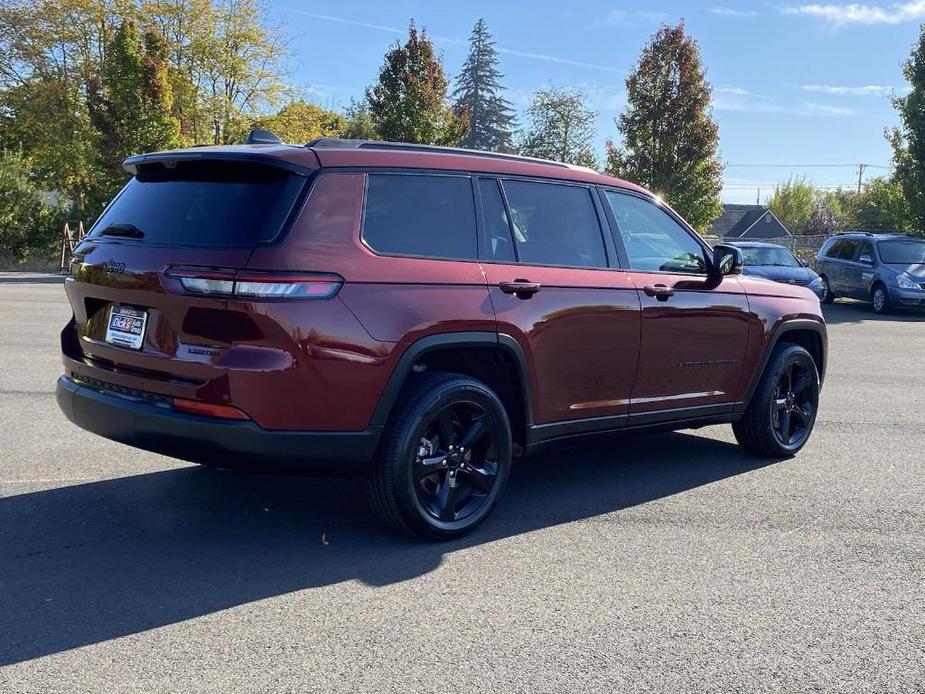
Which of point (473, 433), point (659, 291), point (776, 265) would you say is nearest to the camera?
point (473, 433)

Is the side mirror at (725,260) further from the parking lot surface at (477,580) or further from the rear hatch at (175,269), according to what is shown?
the rear hatch at (175,269)

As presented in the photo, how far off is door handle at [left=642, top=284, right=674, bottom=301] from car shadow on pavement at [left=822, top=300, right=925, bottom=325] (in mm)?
13809

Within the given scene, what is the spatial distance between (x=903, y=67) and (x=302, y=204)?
93.6 ft

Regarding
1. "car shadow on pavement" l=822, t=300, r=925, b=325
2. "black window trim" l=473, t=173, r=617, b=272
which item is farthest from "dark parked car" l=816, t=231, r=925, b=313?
"black window trim" l=473, t=173, r=617, b=272

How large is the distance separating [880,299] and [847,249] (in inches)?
85.1

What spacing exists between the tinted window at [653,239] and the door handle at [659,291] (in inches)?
5.3

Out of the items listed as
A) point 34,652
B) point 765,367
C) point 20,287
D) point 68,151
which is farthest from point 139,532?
point 68,151

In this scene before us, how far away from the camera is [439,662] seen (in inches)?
127

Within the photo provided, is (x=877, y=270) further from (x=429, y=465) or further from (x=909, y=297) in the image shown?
(x=429, y=465)

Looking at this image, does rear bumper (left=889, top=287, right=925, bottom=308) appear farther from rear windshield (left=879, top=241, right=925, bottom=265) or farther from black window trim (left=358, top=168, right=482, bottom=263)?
black window trim (left=358, top=168, right=482, bottom=263)

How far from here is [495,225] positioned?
4750 mm

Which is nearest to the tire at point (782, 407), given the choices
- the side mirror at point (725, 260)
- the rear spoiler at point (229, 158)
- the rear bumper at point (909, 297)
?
the side mirror at point (725, 260)

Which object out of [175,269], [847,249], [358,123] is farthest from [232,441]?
[358,123]

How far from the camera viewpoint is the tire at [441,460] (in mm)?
4207
